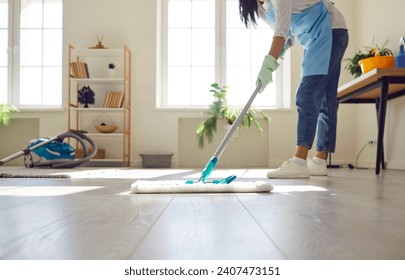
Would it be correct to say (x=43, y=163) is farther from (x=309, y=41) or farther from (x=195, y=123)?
(x=309, y=41)

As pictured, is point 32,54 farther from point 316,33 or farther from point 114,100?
point 316,33

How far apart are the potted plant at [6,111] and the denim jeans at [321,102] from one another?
11.8ft

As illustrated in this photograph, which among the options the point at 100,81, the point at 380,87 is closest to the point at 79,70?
the point at 100,81

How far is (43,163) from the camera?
3.52 meters

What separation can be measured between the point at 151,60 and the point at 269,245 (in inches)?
169

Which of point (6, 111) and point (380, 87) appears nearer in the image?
point (380, 87)

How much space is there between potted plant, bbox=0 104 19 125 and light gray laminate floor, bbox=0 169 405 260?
3907mm

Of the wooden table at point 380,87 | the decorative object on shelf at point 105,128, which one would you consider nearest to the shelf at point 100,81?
the decorative object on shelf at point 105,128

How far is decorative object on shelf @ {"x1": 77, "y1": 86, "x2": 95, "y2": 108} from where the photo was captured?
444 centimetres

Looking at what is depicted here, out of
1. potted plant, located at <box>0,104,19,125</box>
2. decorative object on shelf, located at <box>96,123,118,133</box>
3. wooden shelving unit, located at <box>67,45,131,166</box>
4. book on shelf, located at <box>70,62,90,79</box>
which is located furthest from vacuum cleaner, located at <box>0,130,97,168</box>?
potted plant, located at <box>0,104,19,125</box>

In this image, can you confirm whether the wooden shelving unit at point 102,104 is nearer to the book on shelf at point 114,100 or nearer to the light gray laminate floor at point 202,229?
the book on shelf at point 114,100

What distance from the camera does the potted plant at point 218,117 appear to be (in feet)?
14.3

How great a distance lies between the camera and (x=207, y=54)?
4.85 metres

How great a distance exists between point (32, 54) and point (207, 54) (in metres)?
2.09
